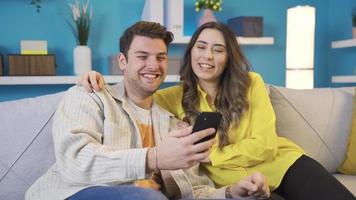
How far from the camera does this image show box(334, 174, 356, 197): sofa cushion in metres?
1.70

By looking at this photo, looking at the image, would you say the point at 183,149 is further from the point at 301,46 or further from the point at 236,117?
the point at 301,46

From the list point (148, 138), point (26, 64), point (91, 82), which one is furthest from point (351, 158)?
point (26, 64)

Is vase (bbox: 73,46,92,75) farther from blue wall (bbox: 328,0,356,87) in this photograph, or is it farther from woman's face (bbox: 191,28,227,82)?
blue wall (bbox: 328,0,356,87)

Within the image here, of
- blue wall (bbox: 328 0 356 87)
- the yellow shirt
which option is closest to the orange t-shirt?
the yellow shirt

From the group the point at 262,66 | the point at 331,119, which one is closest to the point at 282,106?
the point at 331,119

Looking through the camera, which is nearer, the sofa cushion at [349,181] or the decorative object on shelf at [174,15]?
the sofa cushion at [349,181]

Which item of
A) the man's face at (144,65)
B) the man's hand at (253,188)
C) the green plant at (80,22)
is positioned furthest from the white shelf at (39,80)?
the man's hand at (253,188)

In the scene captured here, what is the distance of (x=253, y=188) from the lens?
4.29 feet

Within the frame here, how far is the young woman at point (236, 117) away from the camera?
152cm

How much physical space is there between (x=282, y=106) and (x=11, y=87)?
1958mm

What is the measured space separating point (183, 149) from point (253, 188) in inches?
16.0

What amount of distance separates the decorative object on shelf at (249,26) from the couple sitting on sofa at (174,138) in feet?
4.57

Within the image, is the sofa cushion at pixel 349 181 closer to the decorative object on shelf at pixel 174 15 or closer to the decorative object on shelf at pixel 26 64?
the decorative object on shelf at pixel 174 15

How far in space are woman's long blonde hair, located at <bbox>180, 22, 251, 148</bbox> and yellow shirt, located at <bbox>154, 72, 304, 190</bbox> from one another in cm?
3
